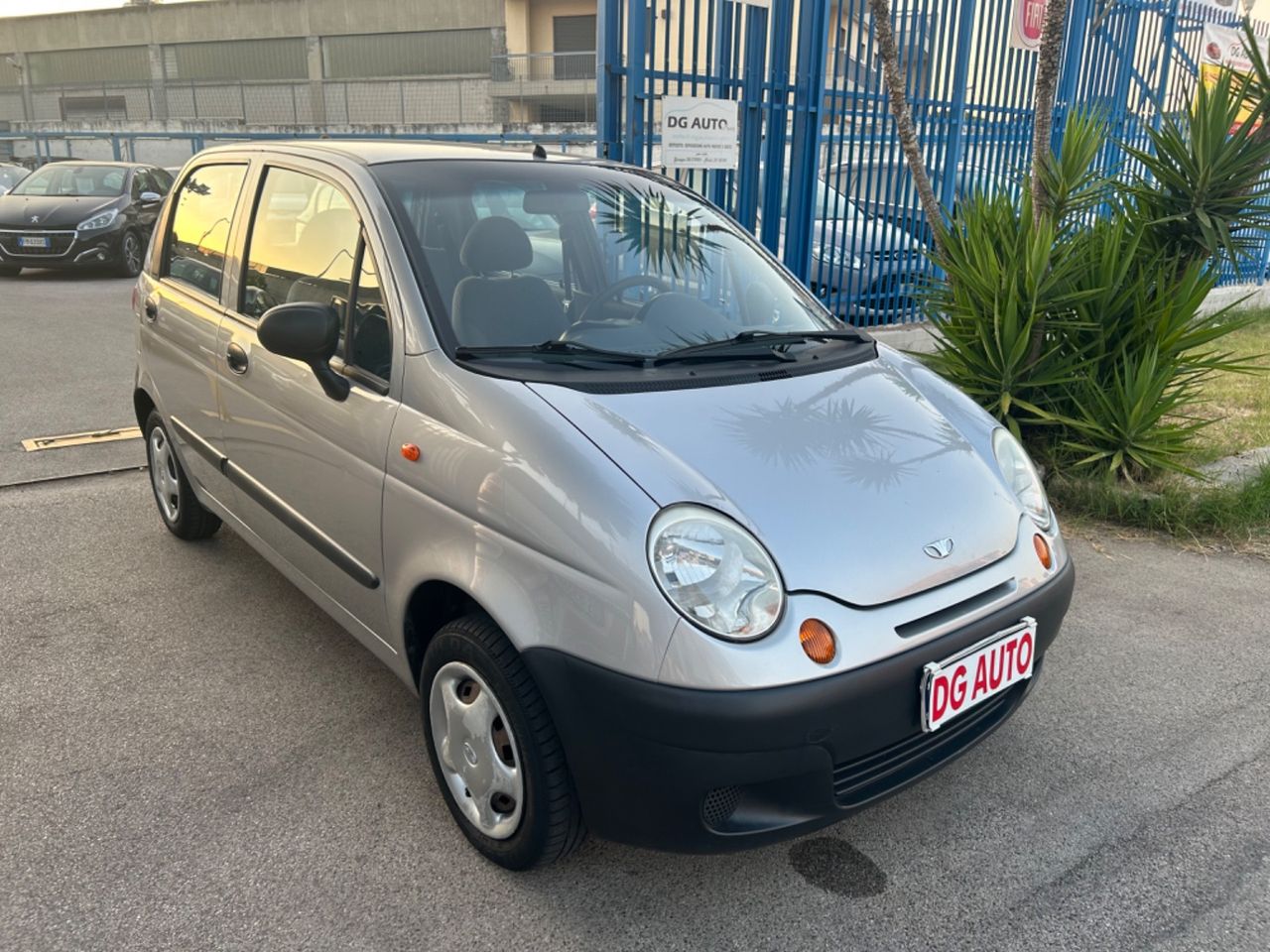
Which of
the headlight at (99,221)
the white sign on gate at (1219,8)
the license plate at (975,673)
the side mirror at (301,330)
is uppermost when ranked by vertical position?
the white sign on gate at (1219,8)

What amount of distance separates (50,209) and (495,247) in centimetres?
1183

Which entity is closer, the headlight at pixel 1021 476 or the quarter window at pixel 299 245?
the headlight at pixel 1021 476

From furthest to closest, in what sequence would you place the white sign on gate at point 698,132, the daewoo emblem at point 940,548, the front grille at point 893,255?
1. the front grille at point 893,255
2. the white sign on gate at point 698,132
3. the daewoo emblem at point 940,548

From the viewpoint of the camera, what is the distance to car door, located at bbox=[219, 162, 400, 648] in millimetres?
2666

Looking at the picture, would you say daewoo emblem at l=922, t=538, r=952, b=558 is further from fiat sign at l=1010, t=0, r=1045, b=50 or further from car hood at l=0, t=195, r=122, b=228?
car hood at l=0, t=195, r=122, b=228

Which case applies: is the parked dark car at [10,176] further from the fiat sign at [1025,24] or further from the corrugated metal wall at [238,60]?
the corrugated metal wall at [238,60]

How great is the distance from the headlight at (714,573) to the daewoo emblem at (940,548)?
1.37 feet

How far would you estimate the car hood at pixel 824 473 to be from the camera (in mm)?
2133

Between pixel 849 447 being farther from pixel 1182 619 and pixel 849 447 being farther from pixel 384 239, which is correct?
pixel 1182 619

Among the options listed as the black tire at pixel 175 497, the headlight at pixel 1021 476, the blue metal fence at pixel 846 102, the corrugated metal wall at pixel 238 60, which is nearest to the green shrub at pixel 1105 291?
the blue metal fence at pixel 846 102

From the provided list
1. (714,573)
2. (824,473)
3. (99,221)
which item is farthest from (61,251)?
(714,573)

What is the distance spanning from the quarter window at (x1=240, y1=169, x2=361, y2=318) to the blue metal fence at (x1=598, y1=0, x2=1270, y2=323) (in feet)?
10.1

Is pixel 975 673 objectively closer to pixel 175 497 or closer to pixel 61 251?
pixel 175 497

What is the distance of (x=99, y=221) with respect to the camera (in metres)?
12.3
